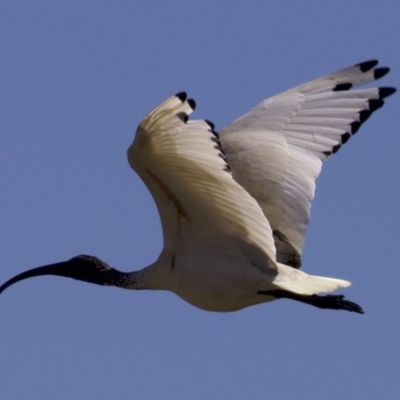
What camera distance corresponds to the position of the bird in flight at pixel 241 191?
9.88 m

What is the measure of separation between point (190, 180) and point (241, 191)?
0.35m

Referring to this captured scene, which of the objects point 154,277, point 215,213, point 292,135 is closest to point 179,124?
point 215,213

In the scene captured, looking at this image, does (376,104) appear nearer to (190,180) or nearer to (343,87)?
(343,87)

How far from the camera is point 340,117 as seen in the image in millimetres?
12578

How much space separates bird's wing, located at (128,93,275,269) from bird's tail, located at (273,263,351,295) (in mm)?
160

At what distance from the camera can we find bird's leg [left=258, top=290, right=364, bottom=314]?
432 inches

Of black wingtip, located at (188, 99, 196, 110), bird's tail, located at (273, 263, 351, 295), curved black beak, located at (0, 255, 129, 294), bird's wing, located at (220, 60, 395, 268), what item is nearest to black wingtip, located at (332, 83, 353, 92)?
bird's wing, located at (220, 60, 395, 268)

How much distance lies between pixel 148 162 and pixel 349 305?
216 centimetres

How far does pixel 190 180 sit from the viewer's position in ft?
33.5

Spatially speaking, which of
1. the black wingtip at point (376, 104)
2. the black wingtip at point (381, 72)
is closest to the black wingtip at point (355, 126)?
the black wingtip at point (376, 104)

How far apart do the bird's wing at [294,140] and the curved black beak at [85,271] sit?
125 cm

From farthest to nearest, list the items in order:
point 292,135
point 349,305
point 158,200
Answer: point 292,135
point 349,305
point 158,200

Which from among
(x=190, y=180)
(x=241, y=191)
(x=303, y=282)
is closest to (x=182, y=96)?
(x=190, y=180)

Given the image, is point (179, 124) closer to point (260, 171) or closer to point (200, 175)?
point (200, 175)
